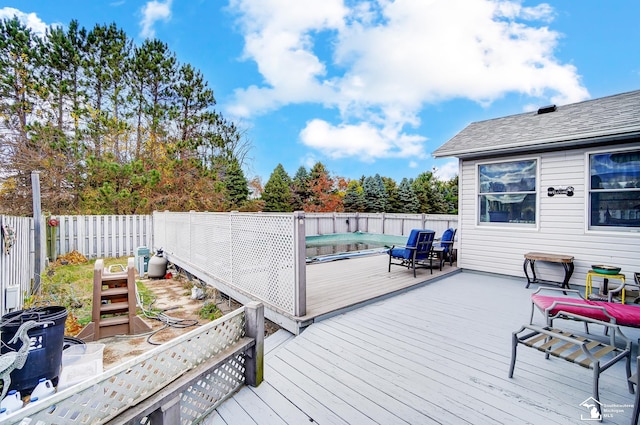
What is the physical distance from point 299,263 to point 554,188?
4870 millimetres

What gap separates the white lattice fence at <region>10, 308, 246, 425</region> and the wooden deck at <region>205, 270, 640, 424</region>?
165 mm

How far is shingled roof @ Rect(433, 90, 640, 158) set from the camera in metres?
4.50

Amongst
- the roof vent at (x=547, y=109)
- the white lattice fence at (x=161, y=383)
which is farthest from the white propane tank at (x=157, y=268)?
the roof vent at (x=547, y=109)

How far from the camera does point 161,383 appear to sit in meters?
1.86

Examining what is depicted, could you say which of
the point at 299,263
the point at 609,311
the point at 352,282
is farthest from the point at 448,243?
the point at 299,263

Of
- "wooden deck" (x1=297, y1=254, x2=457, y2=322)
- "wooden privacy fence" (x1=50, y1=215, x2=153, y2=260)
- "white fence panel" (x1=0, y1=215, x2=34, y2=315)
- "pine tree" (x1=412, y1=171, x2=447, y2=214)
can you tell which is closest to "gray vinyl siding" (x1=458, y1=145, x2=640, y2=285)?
"wooden deck" (x1=297, y1=254, x2=457, y2=322)

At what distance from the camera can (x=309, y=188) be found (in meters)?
22.7

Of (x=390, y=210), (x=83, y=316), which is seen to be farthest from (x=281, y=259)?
(x=390, y=210)

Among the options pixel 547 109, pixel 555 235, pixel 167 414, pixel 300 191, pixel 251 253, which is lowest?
pixel 167 414

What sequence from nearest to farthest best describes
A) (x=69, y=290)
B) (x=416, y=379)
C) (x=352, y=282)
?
(x=416, y=379) < (x=352, y=282) < (x=69, y=290)

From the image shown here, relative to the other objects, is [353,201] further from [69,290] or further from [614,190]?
[69,290]

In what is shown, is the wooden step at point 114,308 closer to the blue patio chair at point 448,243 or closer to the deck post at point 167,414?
the deck post at point 167,414

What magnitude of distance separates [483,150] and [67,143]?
12.9 meters

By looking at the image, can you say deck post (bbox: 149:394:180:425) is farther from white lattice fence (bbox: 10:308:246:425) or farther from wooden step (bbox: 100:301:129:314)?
wooden step (bbox: 100:301:129:314)
